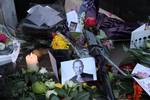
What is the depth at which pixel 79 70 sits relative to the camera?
2158 mm

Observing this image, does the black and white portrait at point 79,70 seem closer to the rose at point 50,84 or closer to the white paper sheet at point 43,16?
the rose at point 50,84

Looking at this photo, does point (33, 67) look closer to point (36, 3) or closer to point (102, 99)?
point (102, 99)

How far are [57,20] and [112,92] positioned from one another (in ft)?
2.95

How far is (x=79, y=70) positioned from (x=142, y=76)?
38 centimetres

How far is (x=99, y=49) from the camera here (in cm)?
228

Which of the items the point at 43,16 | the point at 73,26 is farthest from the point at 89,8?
the point at 43,16

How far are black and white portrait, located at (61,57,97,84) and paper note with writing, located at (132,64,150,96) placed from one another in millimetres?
253

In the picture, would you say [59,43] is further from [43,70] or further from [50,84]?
[50,84]

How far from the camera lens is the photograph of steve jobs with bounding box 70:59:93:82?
216 centimetres

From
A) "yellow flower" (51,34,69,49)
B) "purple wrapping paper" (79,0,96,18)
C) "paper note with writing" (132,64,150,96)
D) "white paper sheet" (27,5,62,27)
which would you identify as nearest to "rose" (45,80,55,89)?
"yellow flower" (51,34,69,49)

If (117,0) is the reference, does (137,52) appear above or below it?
below

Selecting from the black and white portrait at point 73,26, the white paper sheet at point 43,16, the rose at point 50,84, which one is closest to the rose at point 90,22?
the black and white portrait at point 73,26

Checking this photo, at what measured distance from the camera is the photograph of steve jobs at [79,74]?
2156mm

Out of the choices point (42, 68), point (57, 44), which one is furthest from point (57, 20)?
point (42, 68)
